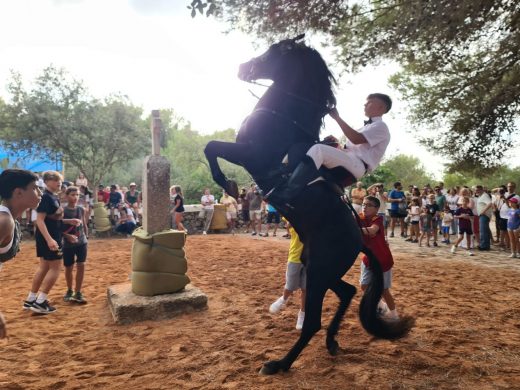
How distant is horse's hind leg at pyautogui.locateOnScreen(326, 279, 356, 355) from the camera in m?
3.49

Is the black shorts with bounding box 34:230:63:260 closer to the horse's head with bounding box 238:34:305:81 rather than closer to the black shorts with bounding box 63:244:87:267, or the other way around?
the black shorts with bounding box 63:244:87:267

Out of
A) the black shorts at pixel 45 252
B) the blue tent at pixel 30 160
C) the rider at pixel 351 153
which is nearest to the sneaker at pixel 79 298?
the black shorts at pixel 45 252

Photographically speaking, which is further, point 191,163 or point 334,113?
point 191,163

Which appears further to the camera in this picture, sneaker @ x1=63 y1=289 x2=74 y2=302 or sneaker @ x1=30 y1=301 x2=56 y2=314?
sneaker @ x1=63 y1=289 x2=74 y2=302

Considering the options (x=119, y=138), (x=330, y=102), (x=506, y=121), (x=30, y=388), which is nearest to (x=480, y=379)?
(x=330, y=102)

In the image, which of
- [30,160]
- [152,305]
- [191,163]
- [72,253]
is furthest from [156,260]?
[191,163]

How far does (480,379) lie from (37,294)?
5.39m

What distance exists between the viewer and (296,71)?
3.06 metres

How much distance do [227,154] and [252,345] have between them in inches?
81.5

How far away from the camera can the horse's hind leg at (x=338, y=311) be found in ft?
11.4

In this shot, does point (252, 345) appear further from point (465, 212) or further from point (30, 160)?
point (30, 160)

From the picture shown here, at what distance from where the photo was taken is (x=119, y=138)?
17.7 metres

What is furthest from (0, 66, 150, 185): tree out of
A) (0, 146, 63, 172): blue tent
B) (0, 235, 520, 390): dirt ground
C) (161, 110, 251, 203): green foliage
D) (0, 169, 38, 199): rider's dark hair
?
(0, 169, 38, 199): rider's dark hair

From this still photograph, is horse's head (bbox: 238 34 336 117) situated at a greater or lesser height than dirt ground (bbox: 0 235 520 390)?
greater
